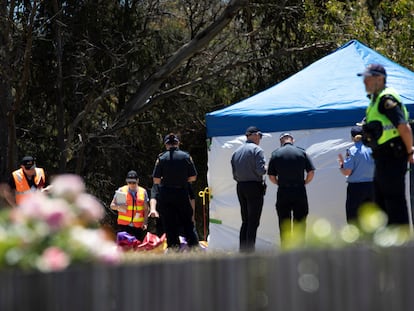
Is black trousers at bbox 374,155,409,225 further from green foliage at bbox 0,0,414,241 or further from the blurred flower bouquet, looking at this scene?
green foliage at bbox 0,0,414,241

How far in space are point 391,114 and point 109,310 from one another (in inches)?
158

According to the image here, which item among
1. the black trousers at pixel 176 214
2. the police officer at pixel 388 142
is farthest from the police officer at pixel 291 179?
the police officer at pixel 388 142

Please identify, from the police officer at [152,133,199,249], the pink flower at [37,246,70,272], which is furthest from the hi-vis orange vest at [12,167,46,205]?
the pink flower at [37,246,70,272]

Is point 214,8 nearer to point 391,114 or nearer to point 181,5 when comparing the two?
point 181,5

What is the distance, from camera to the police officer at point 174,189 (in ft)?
35.4

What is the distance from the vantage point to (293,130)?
11.8m

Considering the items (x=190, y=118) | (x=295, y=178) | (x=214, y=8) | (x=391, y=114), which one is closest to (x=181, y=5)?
(x=214, y=8)

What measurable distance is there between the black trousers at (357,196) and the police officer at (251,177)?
3.75 feet

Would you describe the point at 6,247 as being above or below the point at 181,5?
below

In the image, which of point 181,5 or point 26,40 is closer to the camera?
point 26,40

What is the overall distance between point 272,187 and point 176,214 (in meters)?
2.08

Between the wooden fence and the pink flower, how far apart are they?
16 cm

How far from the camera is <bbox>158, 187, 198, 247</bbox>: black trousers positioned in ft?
35.5

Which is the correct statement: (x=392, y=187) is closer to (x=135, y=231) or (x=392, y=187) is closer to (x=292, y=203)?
(x=292, y=203)
